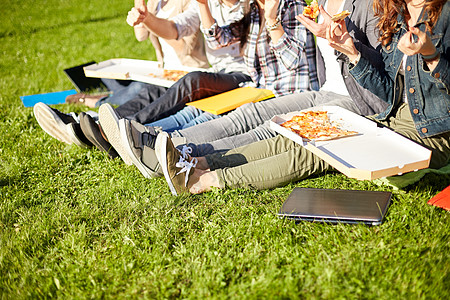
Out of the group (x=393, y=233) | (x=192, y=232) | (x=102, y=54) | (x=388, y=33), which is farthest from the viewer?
(x=102, y=54)

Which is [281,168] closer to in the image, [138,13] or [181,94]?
[181,94]

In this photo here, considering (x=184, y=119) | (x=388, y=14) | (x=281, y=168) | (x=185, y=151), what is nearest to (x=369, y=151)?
(x=281, y=168)

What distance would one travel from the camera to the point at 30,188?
10.6 ft

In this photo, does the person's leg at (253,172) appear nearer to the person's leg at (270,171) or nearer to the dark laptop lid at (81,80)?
the person's leg at (270,171)

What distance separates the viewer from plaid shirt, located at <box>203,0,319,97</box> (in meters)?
3.64

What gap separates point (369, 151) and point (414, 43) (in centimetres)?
61

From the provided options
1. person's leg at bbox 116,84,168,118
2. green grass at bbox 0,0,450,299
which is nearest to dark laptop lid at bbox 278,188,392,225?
green grass at bbox 0,0,450,299

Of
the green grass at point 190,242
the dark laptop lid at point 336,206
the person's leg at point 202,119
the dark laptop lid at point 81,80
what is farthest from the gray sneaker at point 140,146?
the dark laptop lid at point 81,80

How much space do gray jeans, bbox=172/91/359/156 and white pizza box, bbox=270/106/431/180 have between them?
17.7 inches

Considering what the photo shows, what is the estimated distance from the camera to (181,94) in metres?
3.84

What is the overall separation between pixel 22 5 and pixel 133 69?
9373 millimetres

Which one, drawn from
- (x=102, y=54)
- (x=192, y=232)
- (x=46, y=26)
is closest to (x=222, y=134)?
(x=192, y=232)

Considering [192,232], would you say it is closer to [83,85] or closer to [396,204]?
[396,204]

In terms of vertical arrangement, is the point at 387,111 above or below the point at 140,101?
above
